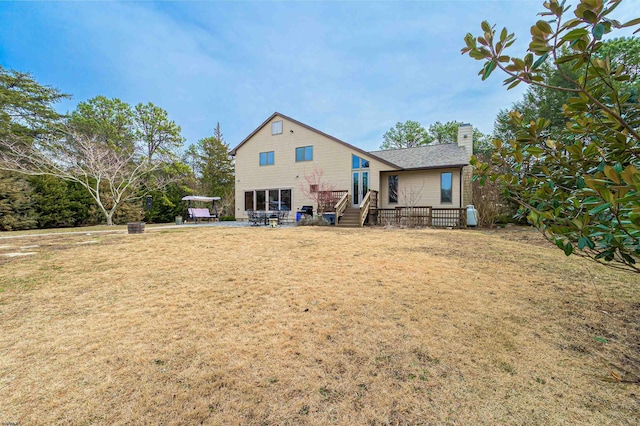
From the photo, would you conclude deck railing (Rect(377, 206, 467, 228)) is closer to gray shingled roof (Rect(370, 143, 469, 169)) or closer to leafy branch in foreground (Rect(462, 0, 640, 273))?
gray shingled roof (Rect(370, 143, 469, 169))

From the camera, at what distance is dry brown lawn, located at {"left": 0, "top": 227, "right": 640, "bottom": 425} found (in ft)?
5.84

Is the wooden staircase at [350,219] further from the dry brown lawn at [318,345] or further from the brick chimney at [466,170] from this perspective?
the dry brown lawn at [318,345]

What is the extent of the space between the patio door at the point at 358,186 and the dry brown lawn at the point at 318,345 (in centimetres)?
1108

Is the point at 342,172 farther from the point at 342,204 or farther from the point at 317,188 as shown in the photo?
the point at 342,204

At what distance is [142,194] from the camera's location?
19531 millimetres

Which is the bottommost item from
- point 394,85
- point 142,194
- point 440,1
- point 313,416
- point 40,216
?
point 313,416

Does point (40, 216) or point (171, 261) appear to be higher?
point (40, 216)

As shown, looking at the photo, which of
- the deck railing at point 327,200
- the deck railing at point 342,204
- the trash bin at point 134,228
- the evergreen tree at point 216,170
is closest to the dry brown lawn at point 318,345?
the trash bin at point 134,228

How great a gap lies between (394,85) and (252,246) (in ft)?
54.8

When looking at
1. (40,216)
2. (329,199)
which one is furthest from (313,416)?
(40,216)

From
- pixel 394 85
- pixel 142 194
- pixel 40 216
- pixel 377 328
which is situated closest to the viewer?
pixel 377 328

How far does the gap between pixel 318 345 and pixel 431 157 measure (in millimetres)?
15961

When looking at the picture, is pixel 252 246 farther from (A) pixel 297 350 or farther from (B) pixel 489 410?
(B) pixel 489 410

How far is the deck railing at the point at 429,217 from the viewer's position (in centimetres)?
1316
